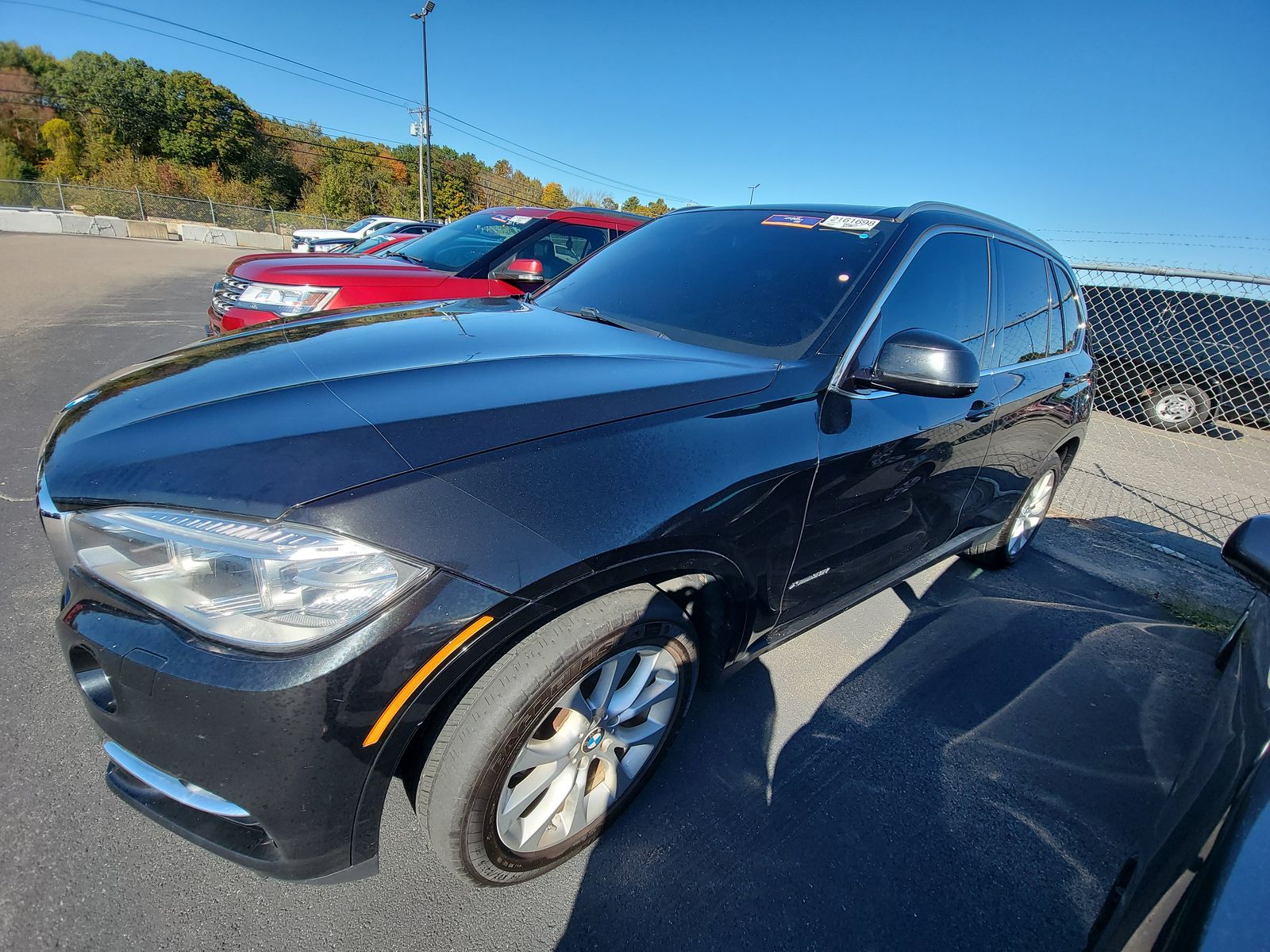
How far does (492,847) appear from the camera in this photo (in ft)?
4.77

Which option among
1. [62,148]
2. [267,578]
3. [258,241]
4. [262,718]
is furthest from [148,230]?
[262,718]

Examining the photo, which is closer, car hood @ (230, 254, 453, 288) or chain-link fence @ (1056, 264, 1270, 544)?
car hood @ (230, 254, 453, 288)

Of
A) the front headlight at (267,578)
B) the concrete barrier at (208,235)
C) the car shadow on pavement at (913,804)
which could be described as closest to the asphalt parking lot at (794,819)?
the car shadow on pavement at (913,804)

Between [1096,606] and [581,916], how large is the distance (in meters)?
3.42

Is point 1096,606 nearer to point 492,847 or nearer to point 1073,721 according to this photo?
point 1073,721

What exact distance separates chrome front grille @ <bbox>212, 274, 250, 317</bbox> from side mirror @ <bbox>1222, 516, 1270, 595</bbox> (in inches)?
198

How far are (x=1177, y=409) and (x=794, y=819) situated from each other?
9338mm

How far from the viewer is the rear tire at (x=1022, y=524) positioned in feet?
11.1

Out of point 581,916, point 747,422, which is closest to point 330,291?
point 747,422

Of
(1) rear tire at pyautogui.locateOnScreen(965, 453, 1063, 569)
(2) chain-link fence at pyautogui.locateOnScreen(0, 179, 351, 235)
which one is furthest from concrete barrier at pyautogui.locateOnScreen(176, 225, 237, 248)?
(1) rear tire at pyautogui.locateOnScreen(965, 453, 1063, 569)

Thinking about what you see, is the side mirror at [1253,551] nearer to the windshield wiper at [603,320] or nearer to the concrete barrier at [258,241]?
the windshield wiper at [603,320]

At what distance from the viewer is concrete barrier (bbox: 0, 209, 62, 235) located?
2261 cm

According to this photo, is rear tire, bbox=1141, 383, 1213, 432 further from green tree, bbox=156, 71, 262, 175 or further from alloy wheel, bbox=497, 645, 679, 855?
green tree, bbox=156, 71, 262, 175

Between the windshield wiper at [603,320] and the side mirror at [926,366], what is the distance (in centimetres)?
71
